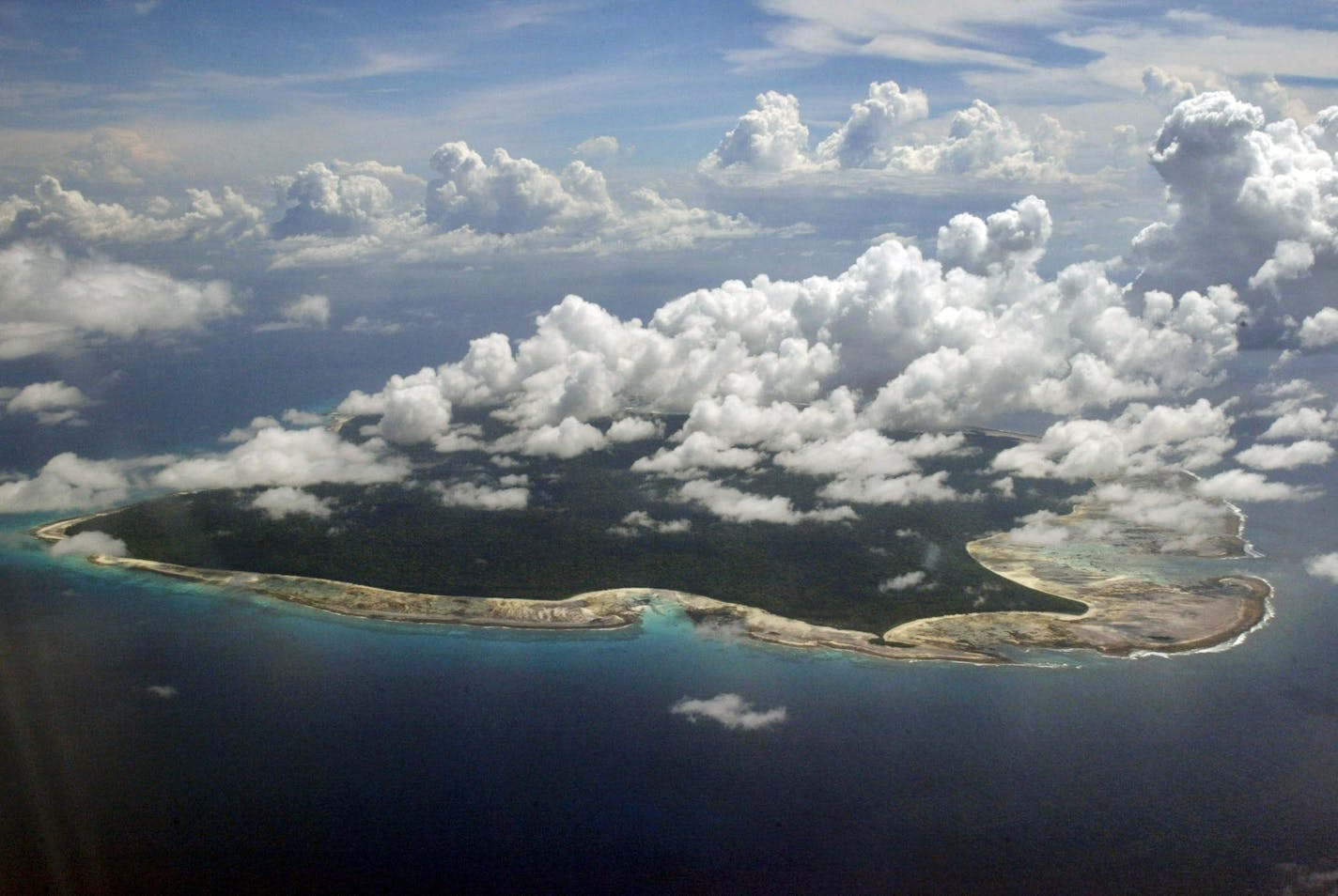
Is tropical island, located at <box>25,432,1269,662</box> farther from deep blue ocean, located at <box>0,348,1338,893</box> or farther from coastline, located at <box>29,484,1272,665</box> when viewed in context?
deep blue ocean, located at <box>0,348,1338,893</box>

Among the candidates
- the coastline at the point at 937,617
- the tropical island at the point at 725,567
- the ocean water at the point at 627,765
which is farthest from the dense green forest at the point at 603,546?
the ocean water at the point at 627,765

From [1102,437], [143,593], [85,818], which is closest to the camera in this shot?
[85,818]

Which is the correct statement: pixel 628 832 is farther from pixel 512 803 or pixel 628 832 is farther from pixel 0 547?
pixel 0 547

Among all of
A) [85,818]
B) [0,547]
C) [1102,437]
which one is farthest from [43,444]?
[1102,437]

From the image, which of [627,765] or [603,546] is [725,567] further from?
[627,765]

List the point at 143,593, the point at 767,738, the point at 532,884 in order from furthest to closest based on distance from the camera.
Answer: the point at 143,593 < the point at 767,738 < the point at 532,884

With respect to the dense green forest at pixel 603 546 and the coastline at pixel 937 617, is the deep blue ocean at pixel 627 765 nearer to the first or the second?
the coastline at pixel 937 617

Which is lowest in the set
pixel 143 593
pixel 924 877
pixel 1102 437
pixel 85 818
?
pixel 924 877

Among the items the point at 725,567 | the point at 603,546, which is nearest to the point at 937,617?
the point at 725,567
